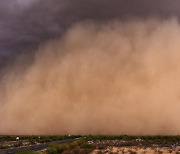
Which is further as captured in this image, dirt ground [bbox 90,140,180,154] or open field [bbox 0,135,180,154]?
open field [bbox 0,135,180,154]

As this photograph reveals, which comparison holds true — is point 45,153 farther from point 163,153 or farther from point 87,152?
point 163,153

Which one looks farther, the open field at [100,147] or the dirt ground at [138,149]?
the open field at [100,147]

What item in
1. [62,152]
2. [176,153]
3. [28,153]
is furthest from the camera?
[62,152]

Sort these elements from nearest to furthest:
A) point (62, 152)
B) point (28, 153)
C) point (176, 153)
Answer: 1. point (28, 153)
2. point (176, 153)
3. point (62, 152)

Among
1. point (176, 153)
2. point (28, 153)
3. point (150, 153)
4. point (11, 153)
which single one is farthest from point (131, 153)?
point (11, 153)

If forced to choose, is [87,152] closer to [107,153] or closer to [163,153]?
[107,153]

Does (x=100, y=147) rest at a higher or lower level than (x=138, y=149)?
higher

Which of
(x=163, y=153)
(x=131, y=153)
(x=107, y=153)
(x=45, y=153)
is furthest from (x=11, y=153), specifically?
(x=163, y=153)

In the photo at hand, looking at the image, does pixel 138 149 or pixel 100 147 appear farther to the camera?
pixel 100 147

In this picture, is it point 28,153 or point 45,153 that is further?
point 45,153
